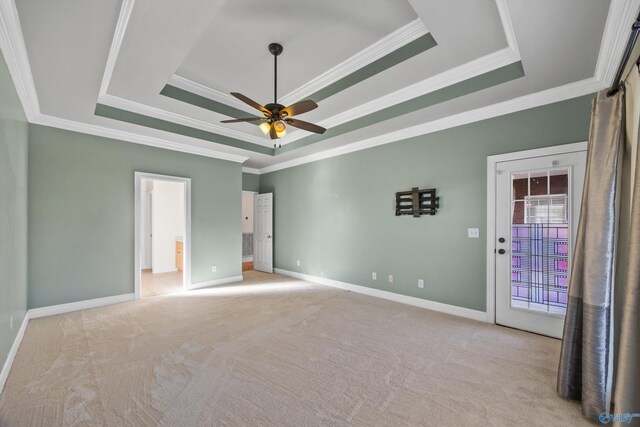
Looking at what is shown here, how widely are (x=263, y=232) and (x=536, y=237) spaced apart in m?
5.49

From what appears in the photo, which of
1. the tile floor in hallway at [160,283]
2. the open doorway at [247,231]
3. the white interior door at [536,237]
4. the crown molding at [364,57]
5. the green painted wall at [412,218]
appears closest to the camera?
the crown molding at [364,57]

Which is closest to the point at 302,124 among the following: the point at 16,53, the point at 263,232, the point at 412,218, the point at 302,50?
the point at 302,50

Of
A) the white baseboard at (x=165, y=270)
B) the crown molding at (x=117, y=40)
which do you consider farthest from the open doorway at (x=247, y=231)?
the crown molding at (x=117, y=40)

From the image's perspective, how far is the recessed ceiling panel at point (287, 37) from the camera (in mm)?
2465

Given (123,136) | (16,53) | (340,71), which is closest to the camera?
(16,53)

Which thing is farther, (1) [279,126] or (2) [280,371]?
(1) [279,126]

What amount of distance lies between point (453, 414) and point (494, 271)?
2.10m

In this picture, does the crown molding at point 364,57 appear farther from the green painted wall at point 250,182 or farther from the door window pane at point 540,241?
the green painted wall at point 250,182

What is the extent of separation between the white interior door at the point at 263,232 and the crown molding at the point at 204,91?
2.76 metres

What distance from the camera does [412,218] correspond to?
426 centimetres

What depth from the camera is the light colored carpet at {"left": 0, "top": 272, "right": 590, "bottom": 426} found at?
1902mm

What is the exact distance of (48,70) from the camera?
2.70m

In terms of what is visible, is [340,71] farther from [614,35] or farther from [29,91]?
[29,91]

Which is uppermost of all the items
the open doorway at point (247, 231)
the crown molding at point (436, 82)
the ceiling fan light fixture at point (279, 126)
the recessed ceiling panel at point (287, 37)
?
the recessed ceiling panel at point (287, 37)
